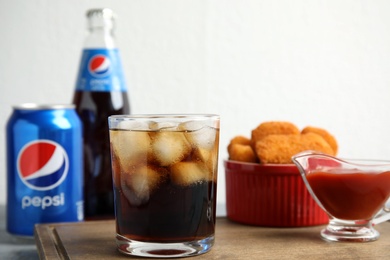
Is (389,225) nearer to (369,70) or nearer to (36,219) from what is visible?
(36,219)

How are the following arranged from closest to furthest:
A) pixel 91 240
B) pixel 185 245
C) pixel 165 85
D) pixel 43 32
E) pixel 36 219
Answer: pixel 185 245 < pixel 91 240 < pixel 36 219 < pixel 43 32 < pixel 165 85

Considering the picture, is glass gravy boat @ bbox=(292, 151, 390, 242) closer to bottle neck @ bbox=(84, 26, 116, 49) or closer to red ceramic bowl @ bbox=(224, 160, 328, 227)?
red ceramic bowl @ bbox=(224, 160, 328, 227)

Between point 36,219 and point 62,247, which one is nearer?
point 62,247

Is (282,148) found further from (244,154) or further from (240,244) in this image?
(240,244)

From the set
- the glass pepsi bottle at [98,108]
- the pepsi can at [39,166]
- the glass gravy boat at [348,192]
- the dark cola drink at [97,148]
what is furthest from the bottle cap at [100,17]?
the glass gravy boat at [348,192]

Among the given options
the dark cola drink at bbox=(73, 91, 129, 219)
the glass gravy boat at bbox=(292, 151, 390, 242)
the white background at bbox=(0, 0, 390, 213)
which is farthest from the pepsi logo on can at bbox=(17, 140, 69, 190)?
the white background at bbox=(0, 0, 390, 213)

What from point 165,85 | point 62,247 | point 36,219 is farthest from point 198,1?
point 62,247
